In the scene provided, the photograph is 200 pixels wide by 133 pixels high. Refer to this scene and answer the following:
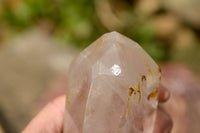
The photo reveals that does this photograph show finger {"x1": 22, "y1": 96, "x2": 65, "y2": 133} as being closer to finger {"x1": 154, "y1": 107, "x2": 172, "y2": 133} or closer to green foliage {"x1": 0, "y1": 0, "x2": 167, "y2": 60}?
finger {"x1": 154, "y1": 107, "x2": 172, "y2": 133}

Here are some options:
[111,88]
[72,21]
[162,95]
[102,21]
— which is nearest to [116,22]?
[102,21]

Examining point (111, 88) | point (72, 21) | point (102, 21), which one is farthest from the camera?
point (102, 21)

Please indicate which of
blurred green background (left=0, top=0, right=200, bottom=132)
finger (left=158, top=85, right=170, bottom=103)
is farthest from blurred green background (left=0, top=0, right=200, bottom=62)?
finger (left=158, top=85, right=170, bottom=103)

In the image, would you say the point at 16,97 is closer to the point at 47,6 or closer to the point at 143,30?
the point at 47,6

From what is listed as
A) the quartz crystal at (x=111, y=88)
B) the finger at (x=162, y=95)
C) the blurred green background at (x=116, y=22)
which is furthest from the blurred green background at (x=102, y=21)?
the quartz crystal at (x=111, y=88)

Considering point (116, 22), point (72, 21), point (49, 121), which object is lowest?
point (49, 121)

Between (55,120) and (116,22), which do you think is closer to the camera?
(55,120)

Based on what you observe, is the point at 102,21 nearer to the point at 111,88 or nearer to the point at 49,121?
the point at 49,121

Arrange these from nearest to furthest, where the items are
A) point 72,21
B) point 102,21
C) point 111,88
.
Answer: point 111,88, point 72,21, point 102,21
